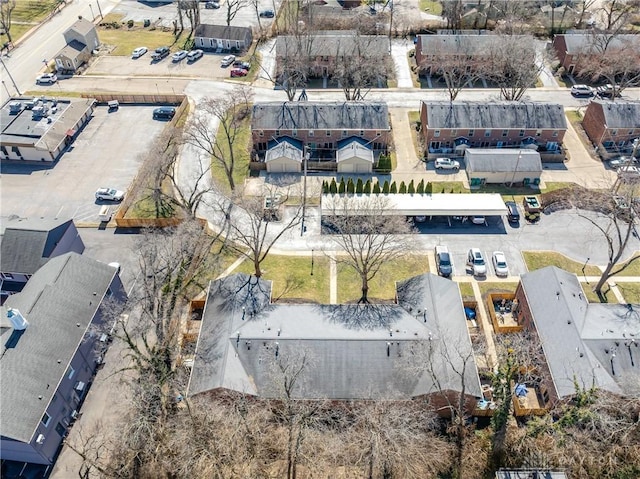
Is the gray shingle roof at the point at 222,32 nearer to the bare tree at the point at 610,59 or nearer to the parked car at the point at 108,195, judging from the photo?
the parked car at the point at 108,195

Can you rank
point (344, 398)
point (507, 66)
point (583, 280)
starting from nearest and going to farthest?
point (344, 398) → point (583, 280) → point (507, 66)

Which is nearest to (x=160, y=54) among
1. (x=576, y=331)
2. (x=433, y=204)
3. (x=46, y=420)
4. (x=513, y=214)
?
(x=433, y=204)

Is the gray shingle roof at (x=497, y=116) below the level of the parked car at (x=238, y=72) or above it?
above

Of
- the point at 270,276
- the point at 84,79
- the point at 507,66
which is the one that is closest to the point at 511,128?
the point at 507,66

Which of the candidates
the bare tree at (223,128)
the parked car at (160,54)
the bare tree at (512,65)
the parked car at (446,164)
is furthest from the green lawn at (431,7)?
the parked car at (160,54)

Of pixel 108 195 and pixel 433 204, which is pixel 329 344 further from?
pixel 108 195

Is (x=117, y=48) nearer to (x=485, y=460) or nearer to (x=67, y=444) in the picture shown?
(x=67, y=444)
